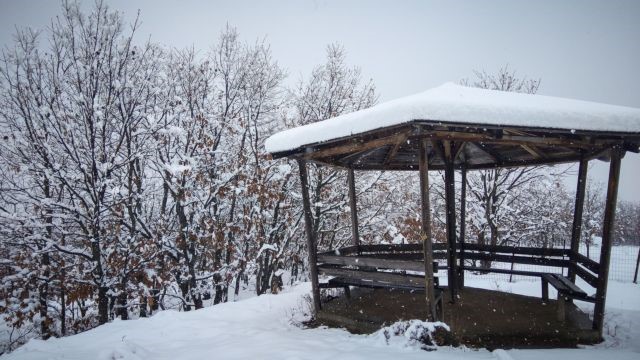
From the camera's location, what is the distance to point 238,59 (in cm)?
1341

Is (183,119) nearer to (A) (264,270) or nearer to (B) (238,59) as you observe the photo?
(B) (238,59)

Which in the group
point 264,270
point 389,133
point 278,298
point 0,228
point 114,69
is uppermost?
point 114,69

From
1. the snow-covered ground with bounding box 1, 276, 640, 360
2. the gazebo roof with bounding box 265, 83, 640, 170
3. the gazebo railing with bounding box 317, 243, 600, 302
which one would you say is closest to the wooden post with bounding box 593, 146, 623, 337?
the gazebo railing with bounding box 317, 243, 600, 302

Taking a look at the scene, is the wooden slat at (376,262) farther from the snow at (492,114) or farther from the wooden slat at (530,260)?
the wooden slat at (530,260)

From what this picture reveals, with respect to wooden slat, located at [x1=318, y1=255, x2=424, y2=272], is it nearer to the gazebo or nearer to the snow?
the gazebo

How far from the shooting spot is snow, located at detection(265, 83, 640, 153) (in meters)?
4.41

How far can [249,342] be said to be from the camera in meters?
4.74

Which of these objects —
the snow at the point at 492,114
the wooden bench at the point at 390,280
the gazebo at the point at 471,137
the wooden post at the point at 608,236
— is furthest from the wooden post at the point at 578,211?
the wooden bench at the point at 390,280

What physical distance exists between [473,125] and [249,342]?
437 centimetres

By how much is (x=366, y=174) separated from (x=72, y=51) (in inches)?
461

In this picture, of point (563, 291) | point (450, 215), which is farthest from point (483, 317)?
point (450, 215)

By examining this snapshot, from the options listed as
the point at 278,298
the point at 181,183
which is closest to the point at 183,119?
the point at 181,183

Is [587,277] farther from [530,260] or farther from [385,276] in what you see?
[385,276]

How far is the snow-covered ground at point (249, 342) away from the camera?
4129 mm
